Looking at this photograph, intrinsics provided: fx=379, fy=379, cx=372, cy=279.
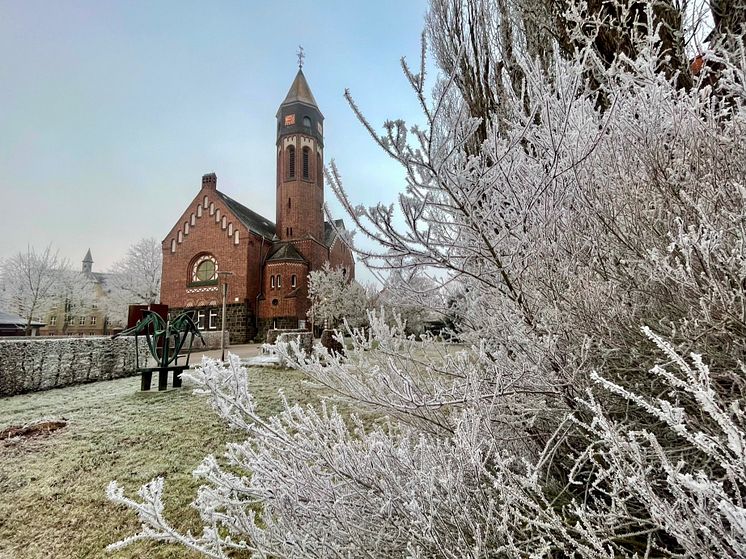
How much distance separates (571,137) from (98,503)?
15.5 ft

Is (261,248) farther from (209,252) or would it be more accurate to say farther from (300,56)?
(300,56)

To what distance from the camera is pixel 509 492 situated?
116 cm

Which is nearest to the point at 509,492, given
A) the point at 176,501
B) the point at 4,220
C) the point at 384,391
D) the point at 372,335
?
the point at 384,391

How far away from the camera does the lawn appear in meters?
Answer: 3.14

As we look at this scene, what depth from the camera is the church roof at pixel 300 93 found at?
95.5ft

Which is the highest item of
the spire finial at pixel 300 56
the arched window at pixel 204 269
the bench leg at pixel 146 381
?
the spire finial at pixel 300 56

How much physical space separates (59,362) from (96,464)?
528cm

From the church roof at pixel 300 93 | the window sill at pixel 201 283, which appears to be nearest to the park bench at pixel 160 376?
the window sill at pixel 201 283

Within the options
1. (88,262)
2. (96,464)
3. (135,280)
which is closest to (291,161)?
(135,280)

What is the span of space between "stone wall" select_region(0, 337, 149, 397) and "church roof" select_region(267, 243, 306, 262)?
16870 millimetres

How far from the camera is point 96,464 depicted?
418 cm

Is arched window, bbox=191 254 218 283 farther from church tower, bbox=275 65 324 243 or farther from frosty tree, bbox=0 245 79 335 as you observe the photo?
frosty tree, bbox=0 245 79 335

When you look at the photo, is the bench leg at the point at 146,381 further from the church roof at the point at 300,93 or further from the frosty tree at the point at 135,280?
the frosty tree at the point at 135,280

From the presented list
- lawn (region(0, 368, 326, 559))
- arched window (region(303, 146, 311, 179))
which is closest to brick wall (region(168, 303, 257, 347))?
arched window (region(303, 146, 311, 179))
